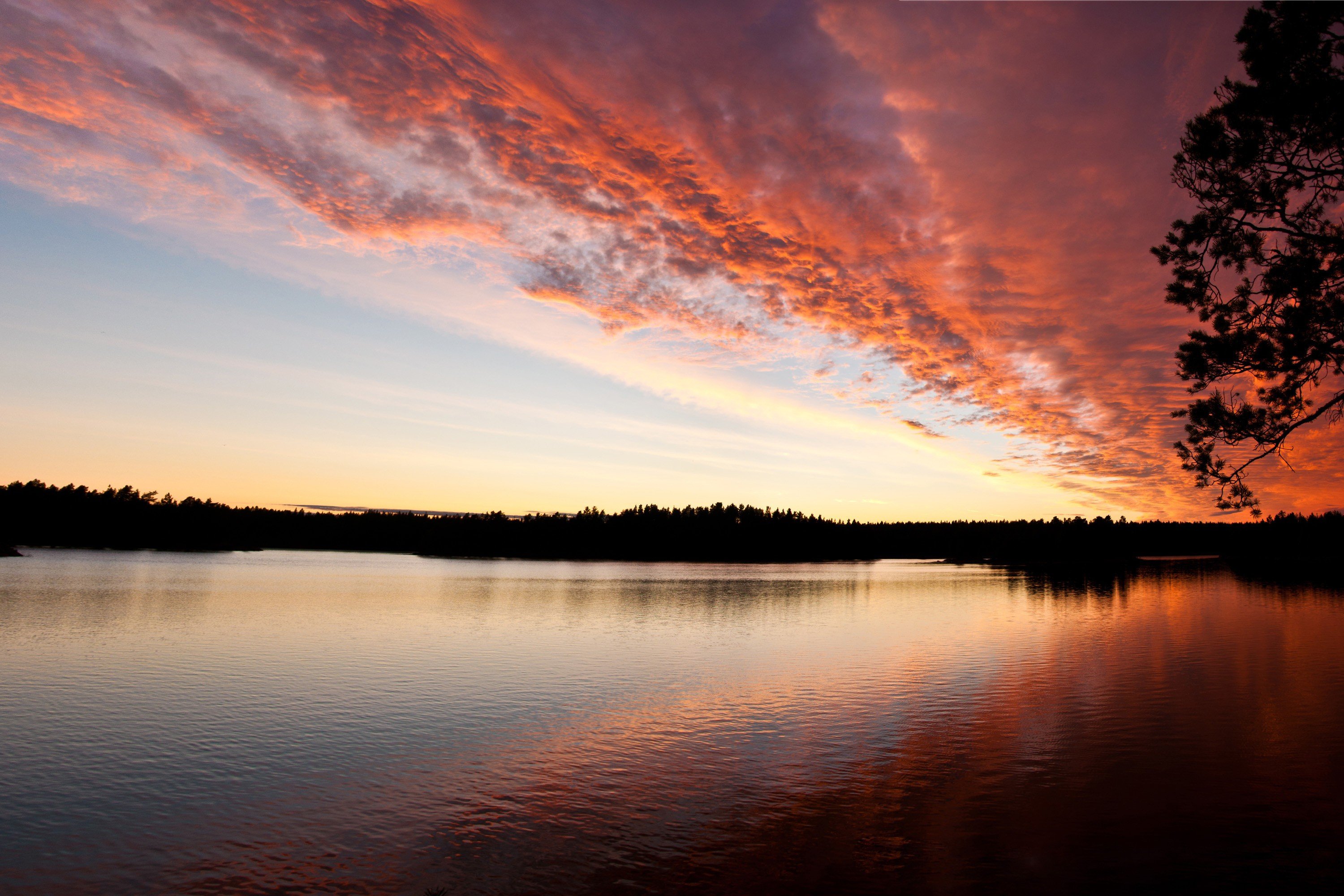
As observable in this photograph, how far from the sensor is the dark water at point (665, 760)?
40.0 feet

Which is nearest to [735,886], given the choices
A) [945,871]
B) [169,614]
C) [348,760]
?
[945,871]

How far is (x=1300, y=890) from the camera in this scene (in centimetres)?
1101

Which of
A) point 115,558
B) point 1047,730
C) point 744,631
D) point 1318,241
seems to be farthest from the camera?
point 115,558

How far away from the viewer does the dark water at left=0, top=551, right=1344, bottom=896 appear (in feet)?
40.0

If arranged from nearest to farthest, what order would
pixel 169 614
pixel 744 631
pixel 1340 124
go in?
pixel 1340 124 → pixel 744 631 → pixel 169 614

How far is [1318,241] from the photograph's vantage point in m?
17.0

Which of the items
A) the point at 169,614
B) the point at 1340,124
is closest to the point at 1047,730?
the point at 1340,124

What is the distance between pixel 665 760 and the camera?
18406 millimetres

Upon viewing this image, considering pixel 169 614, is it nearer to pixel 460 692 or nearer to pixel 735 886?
pixel 460 692

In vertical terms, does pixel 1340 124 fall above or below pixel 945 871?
above

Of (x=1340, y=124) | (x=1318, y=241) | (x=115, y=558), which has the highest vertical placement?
(x=1340, y=124)

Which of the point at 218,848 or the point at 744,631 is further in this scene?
the point at 744,631

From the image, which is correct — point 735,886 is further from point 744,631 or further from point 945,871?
point 744,631

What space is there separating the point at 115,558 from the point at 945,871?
167 m
